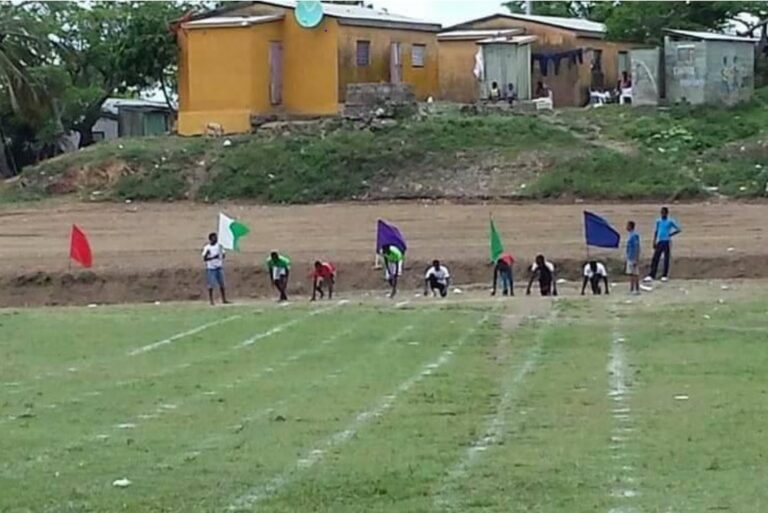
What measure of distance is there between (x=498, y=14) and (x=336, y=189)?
2050cm

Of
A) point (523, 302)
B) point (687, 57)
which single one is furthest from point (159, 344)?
point (687, 57)

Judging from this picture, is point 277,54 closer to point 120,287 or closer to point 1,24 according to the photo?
point 1,24

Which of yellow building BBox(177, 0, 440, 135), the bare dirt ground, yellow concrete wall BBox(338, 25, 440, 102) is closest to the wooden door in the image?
yellow building BBox(177, 0, 440, 135)

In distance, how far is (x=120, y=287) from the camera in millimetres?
39125

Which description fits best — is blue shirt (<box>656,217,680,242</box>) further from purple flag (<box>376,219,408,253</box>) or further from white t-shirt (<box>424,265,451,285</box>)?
purple flag (<box>376,219,408,253</box>)

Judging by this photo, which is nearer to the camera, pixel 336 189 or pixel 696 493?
pixel 696 493

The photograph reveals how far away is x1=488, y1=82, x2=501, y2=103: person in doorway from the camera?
187 ft

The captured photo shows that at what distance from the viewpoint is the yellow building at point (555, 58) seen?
202 ft

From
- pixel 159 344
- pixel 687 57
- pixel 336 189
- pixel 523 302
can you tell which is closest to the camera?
pixel 159 344

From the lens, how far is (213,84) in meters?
55.2

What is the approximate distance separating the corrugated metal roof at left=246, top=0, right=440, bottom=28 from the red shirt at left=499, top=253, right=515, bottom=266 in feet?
61.1

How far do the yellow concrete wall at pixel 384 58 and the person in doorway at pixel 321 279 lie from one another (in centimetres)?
1831

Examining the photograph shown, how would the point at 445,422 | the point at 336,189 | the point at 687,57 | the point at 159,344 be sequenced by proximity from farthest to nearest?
1. the point at 687,57
2. the point at 336,189
3. the point at 159,344
4. the point at 445,422

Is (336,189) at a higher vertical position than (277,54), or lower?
lower
